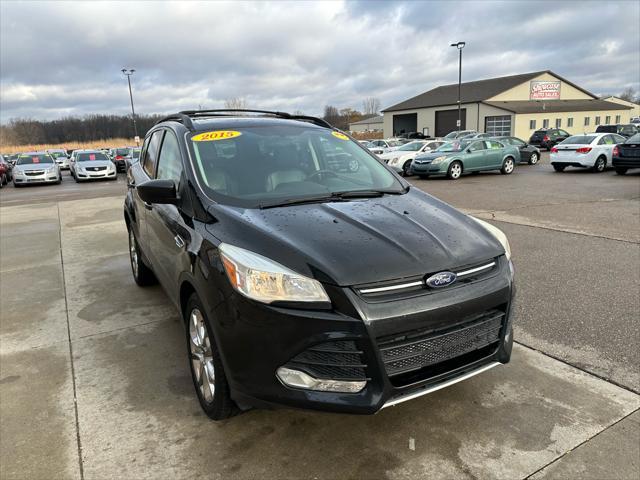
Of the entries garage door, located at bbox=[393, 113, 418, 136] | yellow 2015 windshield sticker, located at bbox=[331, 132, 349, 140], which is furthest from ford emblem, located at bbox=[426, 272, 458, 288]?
garage door, located at bbox=[393, 113, 418, 136]

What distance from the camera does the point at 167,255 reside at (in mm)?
3562

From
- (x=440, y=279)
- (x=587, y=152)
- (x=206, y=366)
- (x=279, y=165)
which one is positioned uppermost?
(x=279, y=165)

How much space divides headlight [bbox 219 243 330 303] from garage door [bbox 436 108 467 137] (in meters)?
54.9

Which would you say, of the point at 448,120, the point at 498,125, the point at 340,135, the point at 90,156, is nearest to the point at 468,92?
the point at 448,120

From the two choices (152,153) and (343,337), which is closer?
(343,337)

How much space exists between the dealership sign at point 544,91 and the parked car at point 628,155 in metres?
42.0

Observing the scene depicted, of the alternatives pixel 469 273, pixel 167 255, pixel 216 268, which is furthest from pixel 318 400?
pixel 167 255

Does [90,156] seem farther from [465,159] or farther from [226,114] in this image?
[226,114]

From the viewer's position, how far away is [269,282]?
2.34 meters

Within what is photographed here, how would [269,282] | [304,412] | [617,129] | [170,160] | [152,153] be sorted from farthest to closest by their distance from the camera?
[617,129], [152,153], [170,160], [304,412], [269,282]

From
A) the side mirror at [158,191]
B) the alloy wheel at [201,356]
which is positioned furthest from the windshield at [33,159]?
the alloy wheel at [201,356]

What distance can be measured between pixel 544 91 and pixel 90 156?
50572mm

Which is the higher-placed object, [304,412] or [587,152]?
[587,152]

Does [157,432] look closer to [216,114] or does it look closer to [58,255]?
[216,114]
